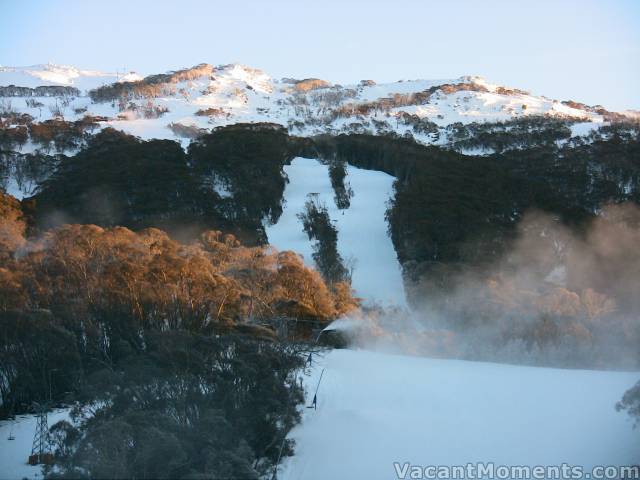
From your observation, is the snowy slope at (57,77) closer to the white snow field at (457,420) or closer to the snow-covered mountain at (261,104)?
the snow-covered mountain at (261,104)

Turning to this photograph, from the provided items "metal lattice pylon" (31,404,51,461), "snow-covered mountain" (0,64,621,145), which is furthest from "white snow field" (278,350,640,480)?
"snow-covered mountain" (0,64,621,145)

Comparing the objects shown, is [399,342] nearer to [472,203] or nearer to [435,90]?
[472,203]

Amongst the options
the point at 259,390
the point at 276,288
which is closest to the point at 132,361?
the point at 259,390

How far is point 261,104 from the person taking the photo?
81750 mm

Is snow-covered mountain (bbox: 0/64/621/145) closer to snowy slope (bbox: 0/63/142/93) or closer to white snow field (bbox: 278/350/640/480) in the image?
snowy slope (bbox: 0/63/142/93)

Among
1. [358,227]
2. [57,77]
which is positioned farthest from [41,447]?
[57,77]

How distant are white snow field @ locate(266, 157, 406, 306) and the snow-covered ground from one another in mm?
12433

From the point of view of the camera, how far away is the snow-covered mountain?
2440 inches

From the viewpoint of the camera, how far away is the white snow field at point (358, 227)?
2370 cm

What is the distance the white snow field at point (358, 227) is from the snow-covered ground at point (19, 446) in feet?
40.8

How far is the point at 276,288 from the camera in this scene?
15.5 meters

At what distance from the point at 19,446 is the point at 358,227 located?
2189 cm

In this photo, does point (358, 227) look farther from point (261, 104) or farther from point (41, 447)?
point (261, 104)

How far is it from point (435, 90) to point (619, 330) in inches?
3234
